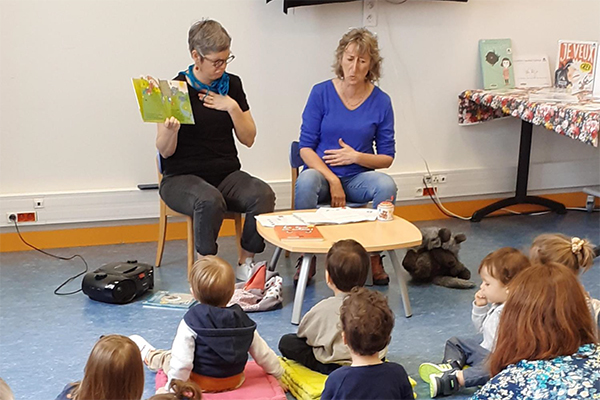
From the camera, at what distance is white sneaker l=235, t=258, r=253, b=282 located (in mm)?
3579

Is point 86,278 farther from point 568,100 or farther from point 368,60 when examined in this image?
point 568,100

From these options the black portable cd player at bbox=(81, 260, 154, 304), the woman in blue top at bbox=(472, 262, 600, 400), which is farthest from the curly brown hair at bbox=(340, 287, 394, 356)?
the black portable cd player at bbox=(81, 260, 154, 304)

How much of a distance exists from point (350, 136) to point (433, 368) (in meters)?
1.43

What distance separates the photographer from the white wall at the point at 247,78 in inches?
156

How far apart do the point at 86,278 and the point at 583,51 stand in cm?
322

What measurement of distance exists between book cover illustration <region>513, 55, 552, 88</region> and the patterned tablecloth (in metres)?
0.13

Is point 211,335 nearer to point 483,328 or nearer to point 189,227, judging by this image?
point 483,328

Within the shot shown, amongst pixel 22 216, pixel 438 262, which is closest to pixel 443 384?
pixel 438 262

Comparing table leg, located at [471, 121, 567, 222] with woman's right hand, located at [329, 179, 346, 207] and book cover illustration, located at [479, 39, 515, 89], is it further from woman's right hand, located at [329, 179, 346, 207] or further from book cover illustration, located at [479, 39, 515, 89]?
woman's right hand, located at [329, 179, 346, 207]

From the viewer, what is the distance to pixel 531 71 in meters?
4.74

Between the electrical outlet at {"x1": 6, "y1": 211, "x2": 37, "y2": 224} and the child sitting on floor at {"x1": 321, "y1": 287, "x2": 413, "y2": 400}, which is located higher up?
the child sitting on floor at {"x1": 321, "y1": 287, "x2": 413, "y2": 400}

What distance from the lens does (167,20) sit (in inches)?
160

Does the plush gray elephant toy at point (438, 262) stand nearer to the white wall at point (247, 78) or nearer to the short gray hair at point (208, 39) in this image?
the white wall at point (247, 78)

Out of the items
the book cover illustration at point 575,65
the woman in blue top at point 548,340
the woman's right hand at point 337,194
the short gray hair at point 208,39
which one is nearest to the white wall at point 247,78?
the book cover illustration at point 575,65
